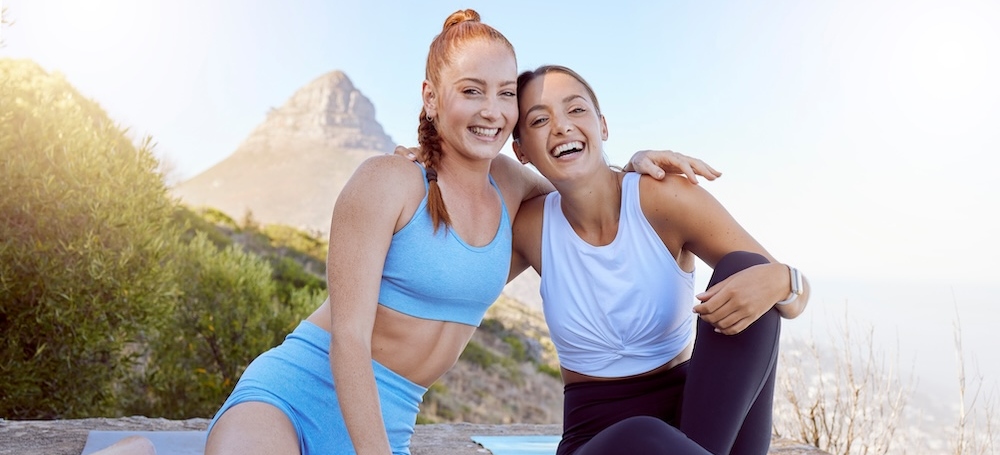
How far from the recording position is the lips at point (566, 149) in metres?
2.13

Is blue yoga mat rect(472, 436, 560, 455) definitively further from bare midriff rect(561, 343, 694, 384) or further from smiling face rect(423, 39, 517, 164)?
smiling face rect(423, 39, 517, 164)

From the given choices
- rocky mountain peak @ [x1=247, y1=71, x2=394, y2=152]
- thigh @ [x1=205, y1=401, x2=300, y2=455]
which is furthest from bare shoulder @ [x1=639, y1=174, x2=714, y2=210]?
rocky mountain peak @ [x1=247, y1=71, x2=394, y2=152]

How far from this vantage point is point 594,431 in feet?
7.09

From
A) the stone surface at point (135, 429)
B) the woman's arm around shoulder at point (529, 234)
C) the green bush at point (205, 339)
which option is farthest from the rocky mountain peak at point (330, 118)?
the woman's arm around shoulder at point (529, 234)

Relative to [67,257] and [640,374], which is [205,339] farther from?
[640,374]

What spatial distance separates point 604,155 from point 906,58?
19.0 m

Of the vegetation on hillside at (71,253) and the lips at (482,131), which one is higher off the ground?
the lips at (482,131)

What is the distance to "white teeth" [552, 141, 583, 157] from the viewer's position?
2.13m

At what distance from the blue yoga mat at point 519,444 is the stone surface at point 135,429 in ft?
0.17

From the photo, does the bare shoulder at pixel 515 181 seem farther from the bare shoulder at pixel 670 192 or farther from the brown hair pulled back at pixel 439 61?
the bare shoulder at pixel 670 192

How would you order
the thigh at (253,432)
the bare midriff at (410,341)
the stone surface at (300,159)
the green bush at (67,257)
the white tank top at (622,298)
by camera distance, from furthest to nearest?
1. the stone surface at (300,159)
2. the green bush at (67,257)
3. the white tank top at (622,298)
4. the bare midriff at (410,341)
5. the thigh at (253,432)

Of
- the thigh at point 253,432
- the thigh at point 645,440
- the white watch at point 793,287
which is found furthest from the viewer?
the white watch at point 793,287

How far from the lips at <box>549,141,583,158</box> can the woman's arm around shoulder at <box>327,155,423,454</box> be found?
1.39 feet

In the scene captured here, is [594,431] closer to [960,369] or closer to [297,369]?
[297,369]
